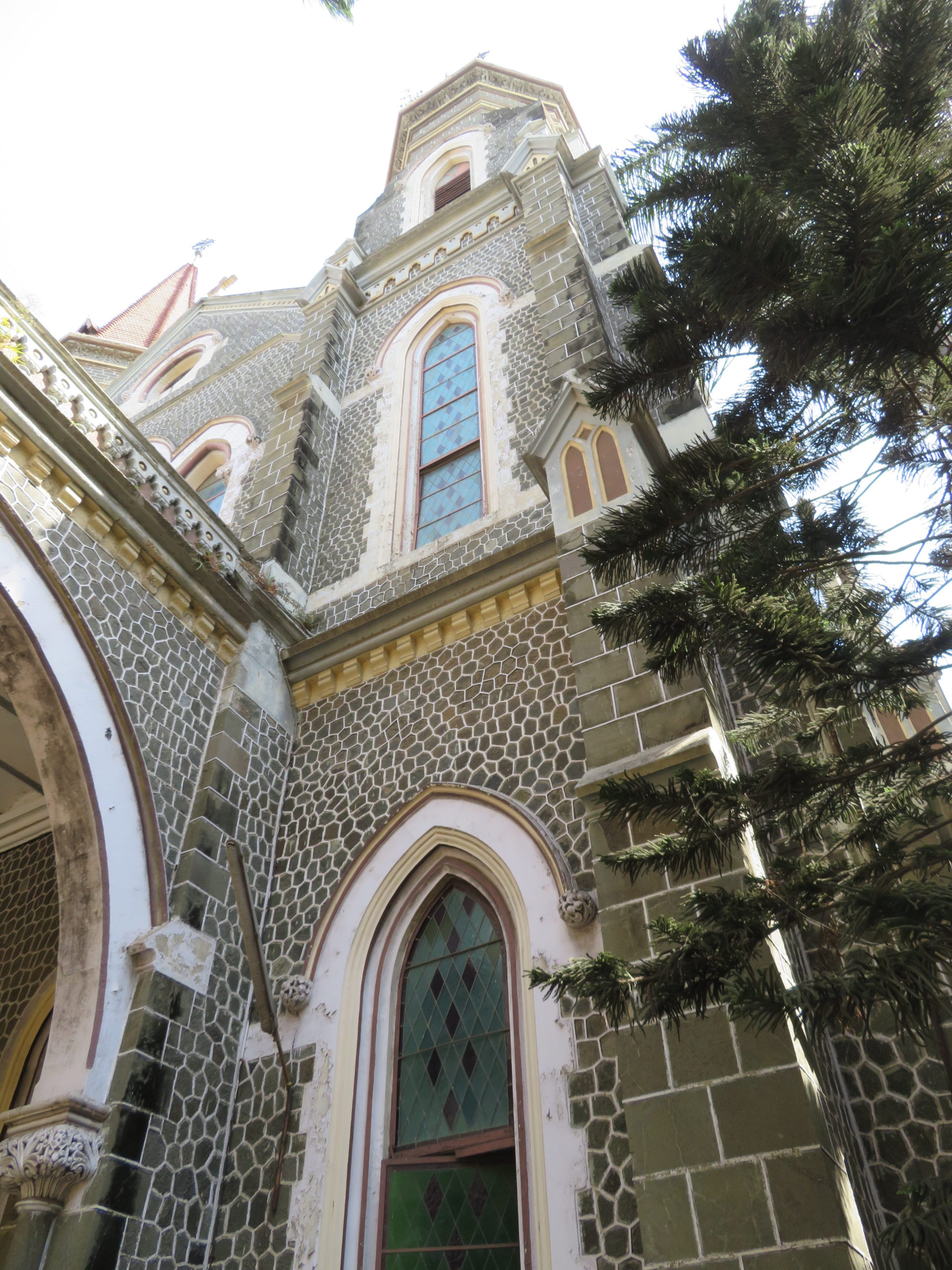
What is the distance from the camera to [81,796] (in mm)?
5496

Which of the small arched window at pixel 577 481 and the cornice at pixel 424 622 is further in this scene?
the cornice at pixel 424 622

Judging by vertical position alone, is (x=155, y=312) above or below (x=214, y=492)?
above

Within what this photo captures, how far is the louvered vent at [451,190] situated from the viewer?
1473cm

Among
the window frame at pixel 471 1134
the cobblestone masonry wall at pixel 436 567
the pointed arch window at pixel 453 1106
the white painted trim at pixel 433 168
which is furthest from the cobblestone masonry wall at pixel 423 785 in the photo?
the white painted trim at pixel 433 168

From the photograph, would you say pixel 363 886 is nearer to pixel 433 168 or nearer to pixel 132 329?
pixel 433 168

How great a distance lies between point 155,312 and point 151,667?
73.2ft

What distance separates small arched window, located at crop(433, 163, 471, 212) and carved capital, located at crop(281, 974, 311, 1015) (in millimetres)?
12362

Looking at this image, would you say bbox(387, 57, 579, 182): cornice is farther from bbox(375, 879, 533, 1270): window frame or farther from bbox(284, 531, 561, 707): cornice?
bbox(375, 879, 533, 1270): window frame

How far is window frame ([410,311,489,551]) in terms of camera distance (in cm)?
836

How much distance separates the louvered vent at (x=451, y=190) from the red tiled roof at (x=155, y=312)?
952 cm

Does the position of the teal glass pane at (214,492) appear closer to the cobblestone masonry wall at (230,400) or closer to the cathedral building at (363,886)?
the cobblestone masonry wall at (230,400)

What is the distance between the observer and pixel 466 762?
6.20 metres

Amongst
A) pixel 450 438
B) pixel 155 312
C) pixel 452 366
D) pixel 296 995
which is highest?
pixel 155 312

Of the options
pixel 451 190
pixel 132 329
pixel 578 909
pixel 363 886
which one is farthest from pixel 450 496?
pixel 132 329
